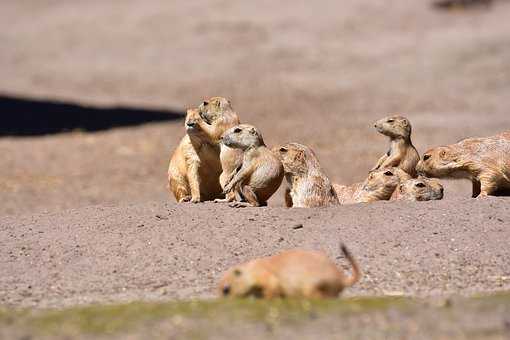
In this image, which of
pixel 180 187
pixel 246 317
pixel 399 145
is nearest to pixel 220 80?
pixel 399 145

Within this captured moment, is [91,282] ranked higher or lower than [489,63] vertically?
lower

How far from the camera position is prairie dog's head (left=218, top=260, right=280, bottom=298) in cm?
678

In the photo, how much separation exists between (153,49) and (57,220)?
19.8 meters

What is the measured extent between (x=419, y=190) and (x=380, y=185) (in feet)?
1.40

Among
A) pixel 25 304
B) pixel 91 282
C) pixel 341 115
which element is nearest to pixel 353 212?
pixel 91 282

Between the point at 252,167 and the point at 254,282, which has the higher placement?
the point at 252,167

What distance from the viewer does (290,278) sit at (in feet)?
22.1

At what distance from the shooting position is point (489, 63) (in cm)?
2500

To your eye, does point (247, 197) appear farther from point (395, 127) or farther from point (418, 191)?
point (395, 127)

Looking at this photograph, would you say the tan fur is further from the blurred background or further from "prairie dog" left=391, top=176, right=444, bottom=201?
the blurred background

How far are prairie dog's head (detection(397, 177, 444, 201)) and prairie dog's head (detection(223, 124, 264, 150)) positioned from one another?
4.58 feet

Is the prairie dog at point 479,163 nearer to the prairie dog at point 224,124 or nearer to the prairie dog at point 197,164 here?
the prairie dog at point 224,124

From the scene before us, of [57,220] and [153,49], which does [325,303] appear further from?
[153,49]

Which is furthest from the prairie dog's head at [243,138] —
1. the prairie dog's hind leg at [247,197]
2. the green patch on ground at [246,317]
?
the green patch on ground at [246,317]
